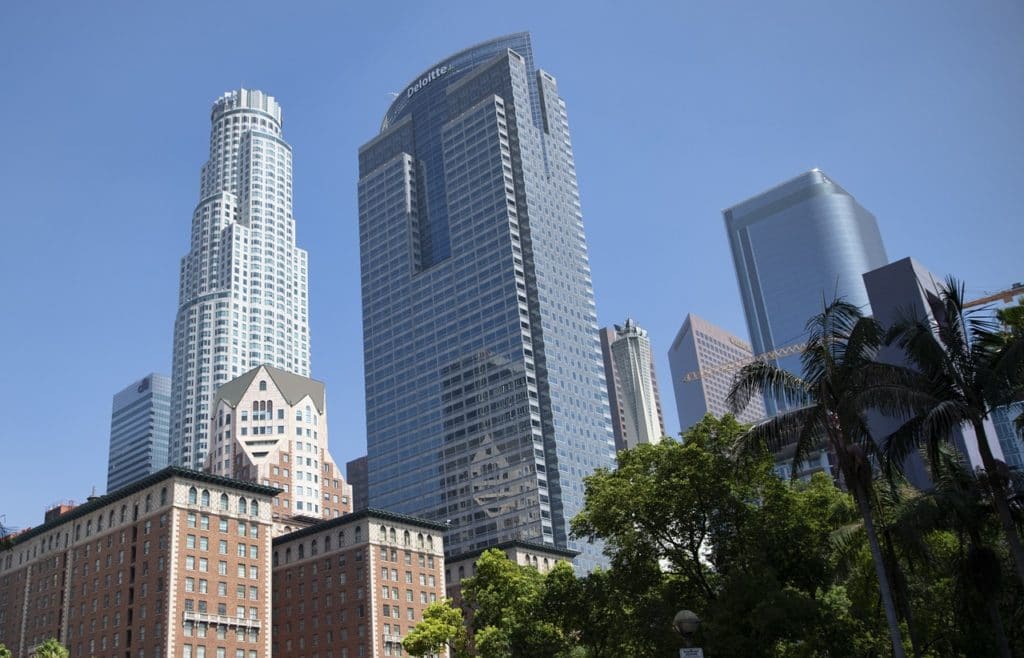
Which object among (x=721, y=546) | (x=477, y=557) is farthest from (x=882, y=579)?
(x=477, y=557)

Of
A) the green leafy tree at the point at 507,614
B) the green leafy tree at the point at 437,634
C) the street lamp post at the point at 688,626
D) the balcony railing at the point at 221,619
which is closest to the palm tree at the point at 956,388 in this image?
the street lamp post at the point at 688,626

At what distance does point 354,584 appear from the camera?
11775cm

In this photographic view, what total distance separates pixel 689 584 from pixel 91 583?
8482 cm

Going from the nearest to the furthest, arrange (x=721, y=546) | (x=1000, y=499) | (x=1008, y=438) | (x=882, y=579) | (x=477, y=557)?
(x=1000, y=499), (x=882, y=579), (x=721, y=546), (x=1008, y=438), (x=477, y=557)

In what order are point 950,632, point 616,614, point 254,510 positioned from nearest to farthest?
point 950,632 < point 616,614 < point 254,510

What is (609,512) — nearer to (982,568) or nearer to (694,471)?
(694,471)

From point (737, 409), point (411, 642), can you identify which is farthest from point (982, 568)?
point (411, 642)

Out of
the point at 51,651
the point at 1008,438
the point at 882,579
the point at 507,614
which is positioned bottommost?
the point at 882,579

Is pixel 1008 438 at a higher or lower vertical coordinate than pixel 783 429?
higher

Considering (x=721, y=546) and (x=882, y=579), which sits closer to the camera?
(x=882, y=579)

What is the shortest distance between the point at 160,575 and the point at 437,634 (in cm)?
3466

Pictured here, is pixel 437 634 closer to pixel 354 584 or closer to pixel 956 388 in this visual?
pixel 354 584

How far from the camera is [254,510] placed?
11012 cm

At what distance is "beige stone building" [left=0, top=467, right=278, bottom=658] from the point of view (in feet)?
323
